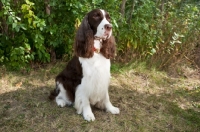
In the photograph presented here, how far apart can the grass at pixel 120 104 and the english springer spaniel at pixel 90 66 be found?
0.69 feet

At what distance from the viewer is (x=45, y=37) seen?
4762 mm

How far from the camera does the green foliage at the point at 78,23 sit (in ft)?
14.1

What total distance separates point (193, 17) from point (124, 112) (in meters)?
2.93

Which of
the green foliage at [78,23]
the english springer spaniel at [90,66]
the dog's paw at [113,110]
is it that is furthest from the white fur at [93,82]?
the green foliage at [78,23]

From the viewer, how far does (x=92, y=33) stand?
2.96 meters

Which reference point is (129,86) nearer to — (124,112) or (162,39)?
(124,112)

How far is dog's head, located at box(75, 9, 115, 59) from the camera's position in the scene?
288cm

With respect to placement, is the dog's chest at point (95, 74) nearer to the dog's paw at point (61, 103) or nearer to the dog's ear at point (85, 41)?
the dog's ear at point (85, 41)

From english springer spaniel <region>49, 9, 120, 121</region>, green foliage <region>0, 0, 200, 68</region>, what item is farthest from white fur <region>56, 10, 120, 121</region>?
green foliage <region>0, 0, 200, 68</region>

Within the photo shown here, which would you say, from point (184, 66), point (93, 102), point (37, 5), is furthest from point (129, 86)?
point (37, 5)

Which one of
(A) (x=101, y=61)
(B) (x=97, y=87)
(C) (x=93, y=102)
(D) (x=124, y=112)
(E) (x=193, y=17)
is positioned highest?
(E) (x=193, y=17)

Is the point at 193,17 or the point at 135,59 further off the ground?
the point at 193,17

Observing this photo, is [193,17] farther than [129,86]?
Yes

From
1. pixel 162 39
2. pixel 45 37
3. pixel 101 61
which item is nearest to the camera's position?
pixel 101 61
